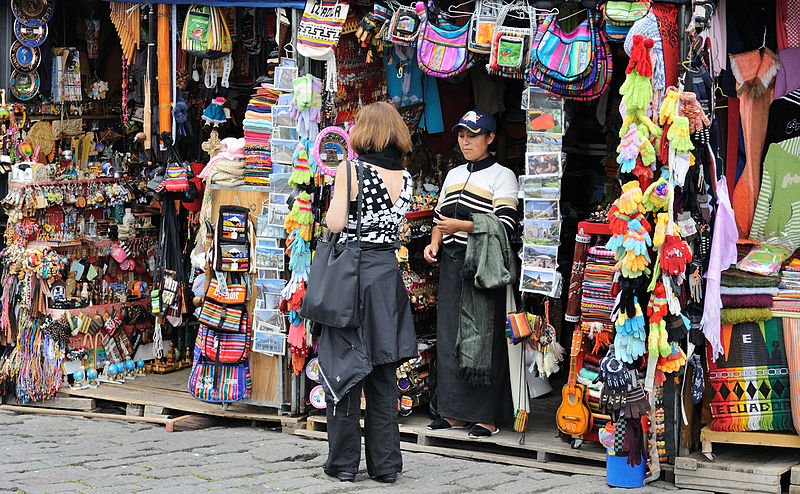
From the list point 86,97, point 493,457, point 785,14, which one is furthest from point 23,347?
point 785,14

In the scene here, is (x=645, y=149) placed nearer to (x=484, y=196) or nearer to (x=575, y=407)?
(x=484, y=196)

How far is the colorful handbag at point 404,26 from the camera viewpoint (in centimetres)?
702

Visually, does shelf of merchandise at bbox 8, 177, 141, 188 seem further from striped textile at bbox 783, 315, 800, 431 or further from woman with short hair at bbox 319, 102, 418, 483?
striped textile at bbox 783, 315, 800, 431

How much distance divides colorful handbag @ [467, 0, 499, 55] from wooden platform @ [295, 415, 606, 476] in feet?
8.16

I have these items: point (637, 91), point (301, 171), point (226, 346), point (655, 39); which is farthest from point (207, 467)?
point (655, 39)

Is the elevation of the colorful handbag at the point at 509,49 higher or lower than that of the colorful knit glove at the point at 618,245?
higher

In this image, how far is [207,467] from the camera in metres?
6.53

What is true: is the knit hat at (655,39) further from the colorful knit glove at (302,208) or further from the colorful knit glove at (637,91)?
the colorful knit glove at (302,208)

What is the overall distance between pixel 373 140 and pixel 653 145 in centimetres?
154

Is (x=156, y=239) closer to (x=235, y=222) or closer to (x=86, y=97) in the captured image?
(x=86, y=97)

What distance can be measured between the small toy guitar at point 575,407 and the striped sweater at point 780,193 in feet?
4.39

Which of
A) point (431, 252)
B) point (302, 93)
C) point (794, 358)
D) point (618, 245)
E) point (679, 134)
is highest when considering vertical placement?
point (302, 93)

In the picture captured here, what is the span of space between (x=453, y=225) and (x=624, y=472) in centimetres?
191

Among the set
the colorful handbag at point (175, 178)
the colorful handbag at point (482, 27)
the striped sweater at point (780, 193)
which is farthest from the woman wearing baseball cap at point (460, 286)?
the colorful handbag at point (175, 178)
